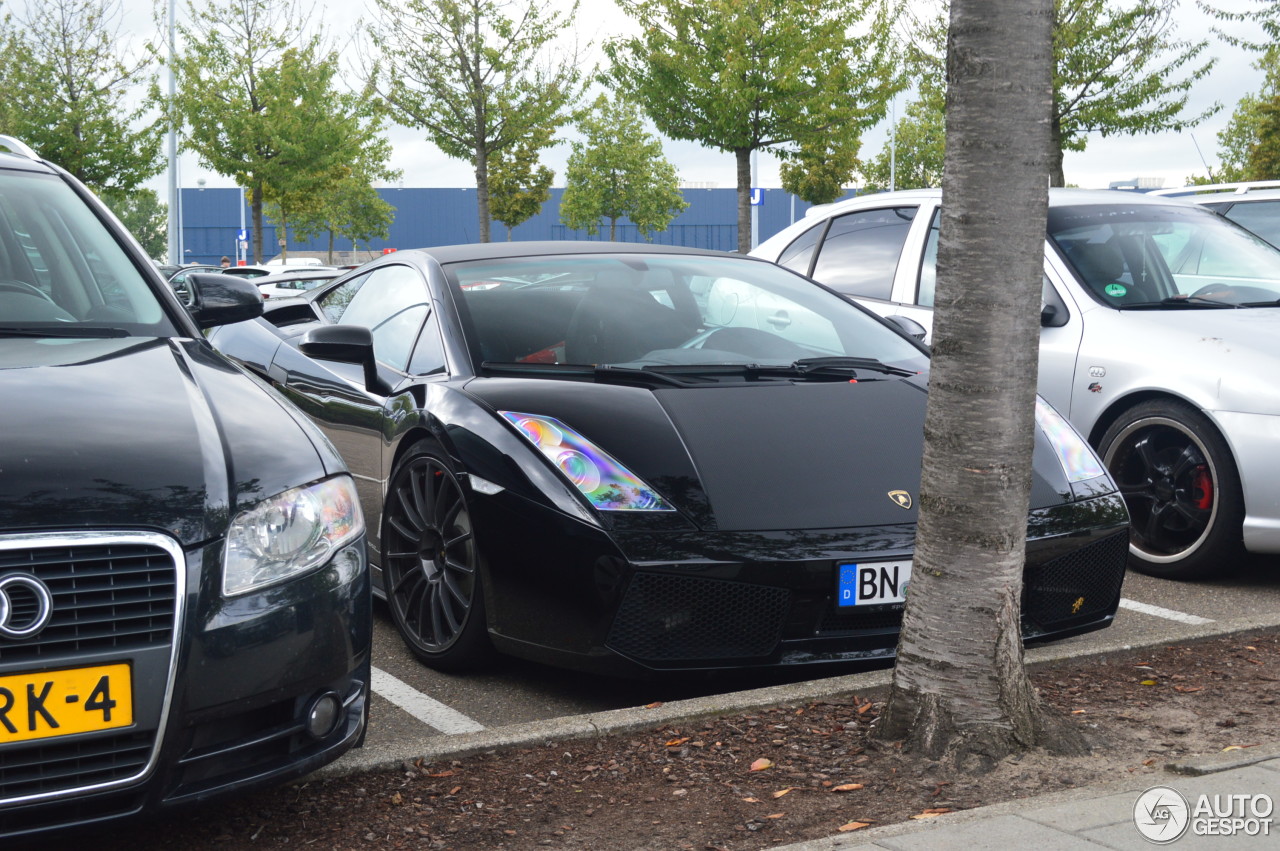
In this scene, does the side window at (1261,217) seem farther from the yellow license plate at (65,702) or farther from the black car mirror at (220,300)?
the yellow license plate at (65,702)

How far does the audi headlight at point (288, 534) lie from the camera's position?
274 centimetres

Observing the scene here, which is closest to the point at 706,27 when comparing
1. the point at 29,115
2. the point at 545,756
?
the point at 29,115

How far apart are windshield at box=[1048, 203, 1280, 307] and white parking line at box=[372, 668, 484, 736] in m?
3.64

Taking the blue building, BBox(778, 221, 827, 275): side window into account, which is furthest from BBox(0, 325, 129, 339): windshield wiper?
the blue building

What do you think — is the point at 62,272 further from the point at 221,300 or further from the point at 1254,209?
the point at 1254,209

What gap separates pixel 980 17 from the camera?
10.5ft

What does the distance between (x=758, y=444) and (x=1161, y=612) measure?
205 centimetres

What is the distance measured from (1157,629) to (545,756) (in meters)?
2.53

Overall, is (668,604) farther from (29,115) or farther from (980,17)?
(29,115)

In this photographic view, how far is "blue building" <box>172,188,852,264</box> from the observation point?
8725 cm

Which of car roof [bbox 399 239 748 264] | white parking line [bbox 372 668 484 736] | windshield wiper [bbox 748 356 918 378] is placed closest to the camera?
white parking line [bbox 372 668 484 736]

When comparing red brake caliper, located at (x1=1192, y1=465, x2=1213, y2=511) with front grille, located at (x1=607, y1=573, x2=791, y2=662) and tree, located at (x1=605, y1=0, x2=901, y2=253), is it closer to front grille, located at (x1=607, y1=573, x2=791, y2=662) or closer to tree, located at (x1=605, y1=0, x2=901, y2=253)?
front grille, located at (x1=607, y1=573, x2=791, y2=662)

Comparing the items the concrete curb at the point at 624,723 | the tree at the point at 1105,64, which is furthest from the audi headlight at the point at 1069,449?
the tree at the point at 1105,64

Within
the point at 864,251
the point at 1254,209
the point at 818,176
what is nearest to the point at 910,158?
the point at 818,176
